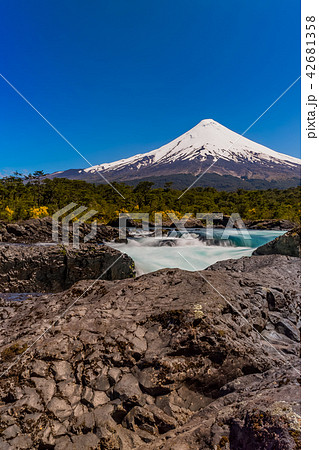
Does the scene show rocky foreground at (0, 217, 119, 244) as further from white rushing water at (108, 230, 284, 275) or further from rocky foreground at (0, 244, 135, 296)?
rocky foreground at (0, 244, 135, 296)

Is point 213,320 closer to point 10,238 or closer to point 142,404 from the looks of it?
point 142,404

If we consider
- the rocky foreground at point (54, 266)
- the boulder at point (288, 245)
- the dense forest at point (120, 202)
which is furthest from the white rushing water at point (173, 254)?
the dense forest at point (120, 202)

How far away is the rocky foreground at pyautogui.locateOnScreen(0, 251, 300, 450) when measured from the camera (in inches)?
61.9

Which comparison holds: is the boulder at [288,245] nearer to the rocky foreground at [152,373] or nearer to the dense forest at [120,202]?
the rocky foreground at [152,373]

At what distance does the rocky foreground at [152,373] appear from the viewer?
5.16 ft

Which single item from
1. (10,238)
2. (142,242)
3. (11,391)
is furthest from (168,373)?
(142,242)

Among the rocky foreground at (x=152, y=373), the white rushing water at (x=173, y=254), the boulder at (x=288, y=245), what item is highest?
the boulder at (x=288, y=245)

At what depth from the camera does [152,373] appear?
2.05 metres

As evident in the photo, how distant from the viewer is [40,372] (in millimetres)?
1998

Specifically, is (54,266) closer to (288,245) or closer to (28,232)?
(288,245)

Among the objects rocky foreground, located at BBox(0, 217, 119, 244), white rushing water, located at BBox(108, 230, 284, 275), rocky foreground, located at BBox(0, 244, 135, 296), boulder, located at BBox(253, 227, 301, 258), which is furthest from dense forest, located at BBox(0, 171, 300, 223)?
boulder, located at BBox(253, 227, 301, 258)

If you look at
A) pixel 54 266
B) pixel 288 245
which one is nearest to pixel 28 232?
pixel 54 266

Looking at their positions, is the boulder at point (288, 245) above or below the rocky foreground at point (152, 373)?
above
